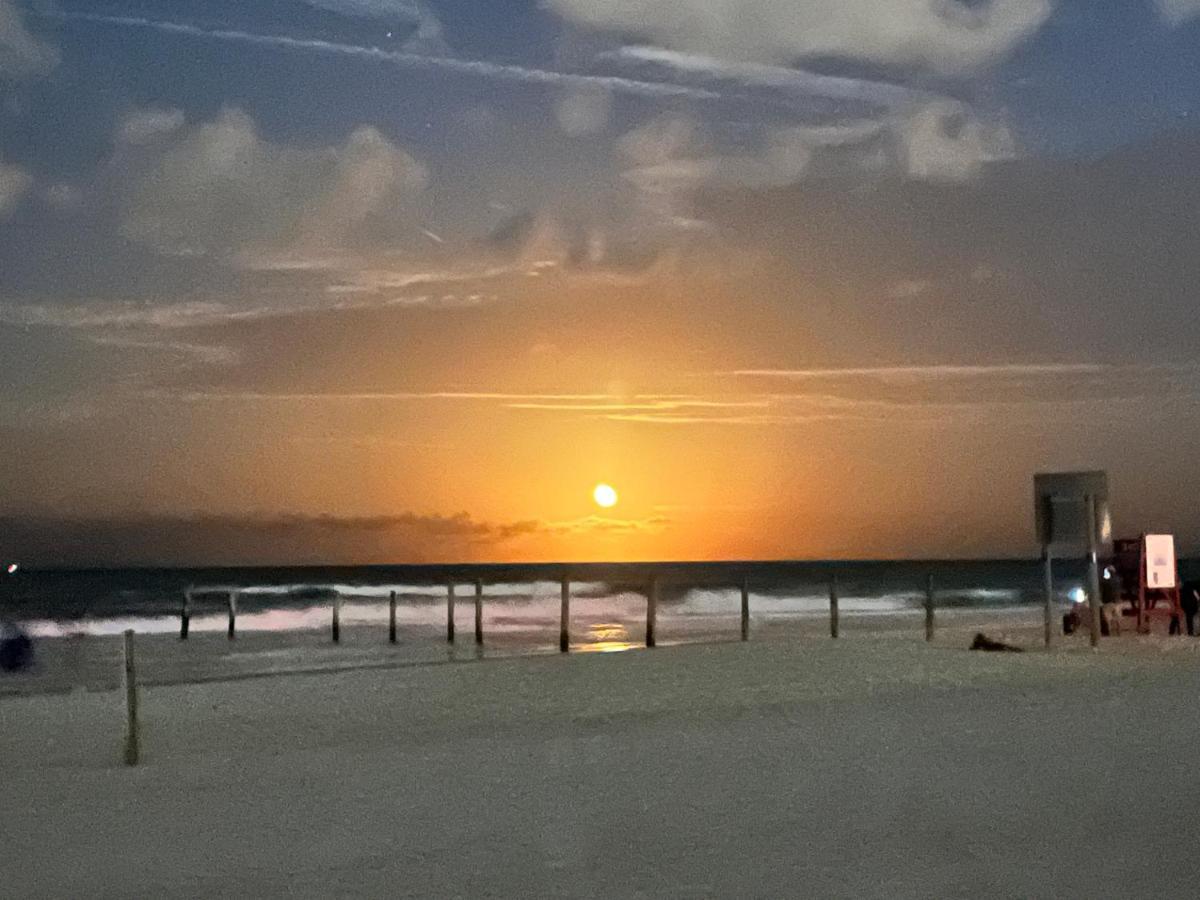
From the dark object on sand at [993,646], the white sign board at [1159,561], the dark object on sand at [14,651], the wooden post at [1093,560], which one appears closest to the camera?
the wooden post at [1093,560]

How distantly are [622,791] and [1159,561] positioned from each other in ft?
60.9

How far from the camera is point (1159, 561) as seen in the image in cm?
2581

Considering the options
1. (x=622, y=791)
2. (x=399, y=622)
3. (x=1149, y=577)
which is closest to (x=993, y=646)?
(x=1149, y=577)

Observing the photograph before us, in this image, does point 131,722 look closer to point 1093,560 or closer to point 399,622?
point 1093,560

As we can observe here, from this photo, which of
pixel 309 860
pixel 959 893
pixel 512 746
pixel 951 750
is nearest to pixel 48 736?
pixel 512 746

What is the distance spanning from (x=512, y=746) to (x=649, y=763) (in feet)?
4.94

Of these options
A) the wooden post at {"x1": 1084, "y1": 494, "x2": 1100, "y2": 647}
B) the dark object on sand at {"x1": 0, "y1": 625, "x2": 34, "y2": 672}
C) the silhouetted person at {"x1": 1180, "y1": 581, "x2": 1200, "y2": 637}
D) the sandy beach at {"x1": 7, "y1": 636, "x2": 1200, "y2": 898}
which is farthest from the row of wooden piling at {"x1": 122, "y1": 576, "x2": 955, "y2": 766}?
the dark object on sand at {"x1": 0, "y1": 625, "x2": 34, "y2": 672}

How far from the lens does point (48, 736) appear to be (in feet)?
46.2

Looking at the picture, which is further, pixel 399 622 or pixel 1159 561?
pixel 399 622

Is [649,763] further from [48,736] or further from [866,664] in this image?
[866,664]

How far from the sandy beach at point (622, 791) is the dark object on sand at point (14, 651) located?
37.5 ft

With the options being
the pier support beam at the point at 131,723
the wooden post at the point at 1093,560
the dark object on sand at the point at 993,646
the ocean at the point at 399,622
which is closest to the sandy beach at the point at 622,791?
the pier support beam at the point at 131,723

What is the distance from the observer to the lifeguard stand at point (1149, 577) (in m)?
25.7

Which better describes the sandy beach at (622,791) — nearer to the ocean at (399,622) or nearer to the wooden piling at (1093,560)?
the wooden piling at (1093,560)
